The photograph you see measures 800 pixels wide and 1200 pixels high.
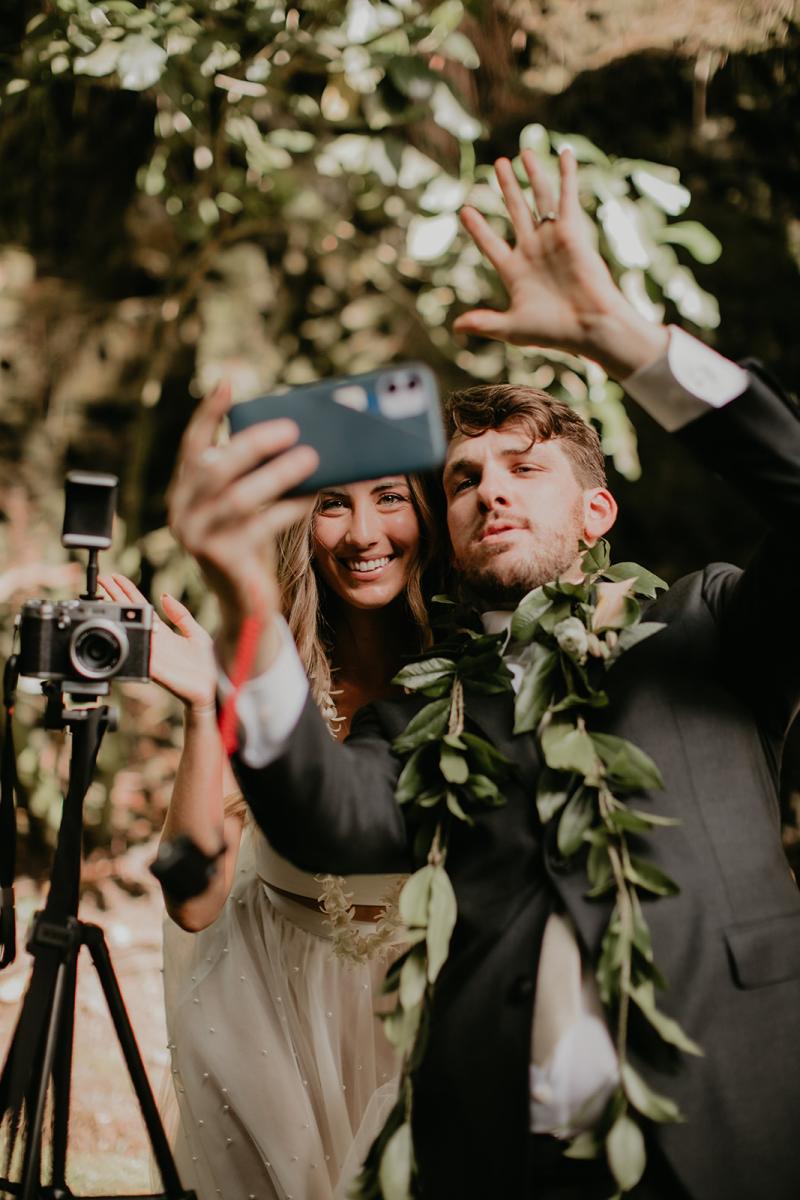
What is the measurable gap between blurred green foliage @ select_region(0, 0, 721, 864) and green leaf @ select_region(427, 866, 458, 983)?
1425mm

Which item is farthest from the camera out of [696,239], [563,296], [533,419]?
[696,239]

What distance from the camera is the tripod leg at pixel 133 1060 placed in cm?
136

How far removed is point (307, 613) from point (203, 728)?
1.12ft

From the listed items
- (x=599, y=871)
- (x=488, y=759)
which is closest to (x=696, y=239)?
(x=488, y=759)

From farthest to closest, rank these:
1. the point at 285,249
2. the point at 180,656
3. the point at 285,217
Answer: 1. the point at 285,249
2. the point at 285,217
3. the point at 180,656

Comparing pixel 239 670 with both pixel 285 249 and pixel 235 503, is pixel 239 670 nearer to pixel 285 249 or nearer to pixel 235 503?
pixel 235 503

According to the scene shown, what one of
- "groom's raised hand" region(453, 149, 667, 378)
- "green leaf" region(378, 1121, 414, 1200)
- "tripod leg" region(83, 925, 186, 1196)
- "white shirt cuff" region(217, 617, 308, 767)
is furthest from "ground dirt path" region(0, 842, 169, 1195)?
"groom's raised hand" region(453, 149, 667, 378)

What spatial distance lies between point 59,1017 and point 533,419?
109cm

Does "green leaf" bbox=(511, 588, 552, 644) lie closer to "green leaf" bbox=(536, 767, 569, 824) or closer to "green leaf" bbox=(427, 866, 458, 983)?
"green leaf" bbox=(536, 767, 569, 824)

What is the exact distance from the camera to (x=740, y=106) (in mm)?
3578

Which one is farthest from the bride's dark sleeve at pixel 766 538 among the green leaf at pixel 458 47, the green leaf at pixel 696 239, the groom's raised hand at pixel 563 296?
the green leaf at pixel 458 47

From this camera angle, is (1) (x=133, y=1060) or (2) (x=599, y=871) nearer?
(2) (x=599, y=871)

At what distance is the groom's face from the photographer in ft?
4.97

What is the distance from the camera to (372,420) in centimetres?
112
